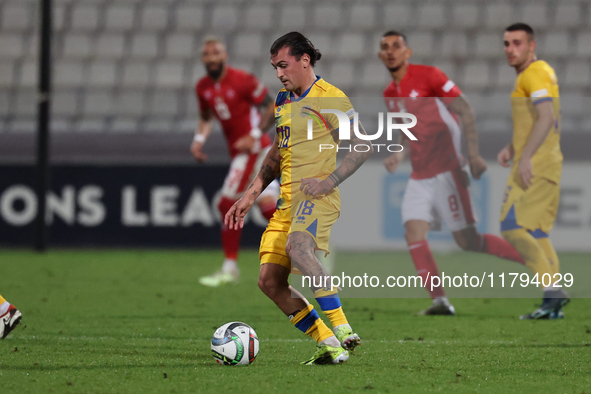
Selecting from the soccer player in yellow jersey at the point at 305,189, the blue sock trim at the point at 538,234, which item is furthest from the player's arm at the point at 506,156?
the soccer player in yellow jersey at the point at 305,189

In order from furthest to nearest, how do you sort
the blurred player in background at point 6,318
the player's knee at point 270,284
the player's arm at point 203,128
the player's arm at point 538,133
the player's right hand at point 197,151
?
1. the player's arm at point 203,128
2. the player's right hand at point 197,151
3. the player's arm at point 538,133
4. the blurred player in background at point 6,318
5. the player's knee at point 270,284

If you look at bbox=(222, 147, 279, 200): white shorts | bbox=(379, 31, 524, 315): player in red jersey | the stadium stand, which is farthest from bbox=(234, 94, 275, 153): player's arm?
the stadium stand

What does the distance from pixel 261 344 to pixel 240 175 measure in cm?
333

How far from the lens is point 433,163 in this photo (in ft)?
18.7

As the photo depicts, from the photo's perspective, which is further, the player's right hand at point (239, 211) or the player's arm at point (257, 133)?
the player's arm at point (257, 133)

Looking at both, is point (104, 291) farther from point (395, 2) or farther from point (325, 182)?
point (395, 2)

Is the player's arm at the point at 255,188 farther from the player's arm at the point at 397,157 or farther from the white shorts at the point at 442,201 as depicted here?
the white shorts at the point at 442,201

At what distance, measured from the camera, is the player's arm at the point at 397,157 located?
5.47m

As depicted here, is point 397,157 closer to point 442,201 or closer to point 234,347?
point 442,201

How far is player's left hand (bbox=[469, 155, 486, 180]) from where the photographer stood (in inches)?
217

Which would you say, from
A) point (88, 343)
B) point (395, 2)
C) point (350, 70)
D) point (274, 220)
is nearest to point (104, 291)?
point (88, 343)

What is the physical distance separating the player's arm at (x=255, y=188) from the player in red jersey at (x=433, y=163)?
1.66 metres

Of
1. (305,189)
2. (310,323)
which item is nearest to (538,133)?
(305,189)

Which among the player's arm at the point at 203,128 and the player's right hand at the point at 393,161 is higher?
the player's right hand at the point at 393,161
